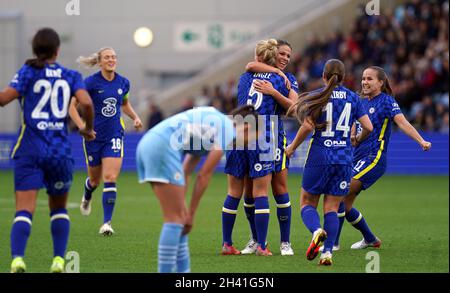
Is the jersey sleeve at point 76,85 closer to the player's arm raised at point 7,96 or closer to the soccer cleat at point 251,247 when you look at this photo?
the player's arm raised at point 7,96

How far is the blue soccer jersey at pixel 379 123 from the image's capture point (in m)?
11.0

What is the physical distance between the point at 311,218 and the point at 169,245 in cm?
257

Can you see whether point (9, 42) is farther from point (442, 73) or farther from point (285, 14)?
point (442, 73)

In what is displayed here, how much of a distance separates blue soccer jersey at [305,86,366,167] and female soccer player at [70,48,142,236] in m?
3.47

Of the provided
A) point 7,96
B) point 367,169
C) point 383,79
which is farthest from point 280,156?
point 7,96

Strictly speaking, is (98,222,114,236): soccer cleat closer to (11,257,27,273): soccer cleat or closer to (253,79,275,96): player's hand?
(253,79,275,96): player's hand

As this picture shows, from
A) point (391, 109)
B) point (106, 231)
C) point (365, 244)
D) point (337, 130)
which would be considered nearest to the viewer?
point (337, 130)

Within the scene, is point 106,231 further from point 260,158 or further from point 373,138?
point 373,138

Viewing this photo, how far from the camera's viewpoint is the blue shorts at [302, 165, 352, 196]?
9.77 m

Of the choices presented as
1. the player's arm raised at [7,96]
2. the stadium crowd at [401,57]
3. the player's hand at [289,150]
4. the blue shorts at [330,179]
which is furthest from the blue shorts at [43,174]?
the stadium crowd at [401,57]

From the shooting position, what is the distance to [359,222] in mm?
11242

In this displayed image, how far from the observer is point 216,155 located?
752 centimetres

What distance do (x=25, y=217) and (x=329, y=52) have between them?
21593 mm
